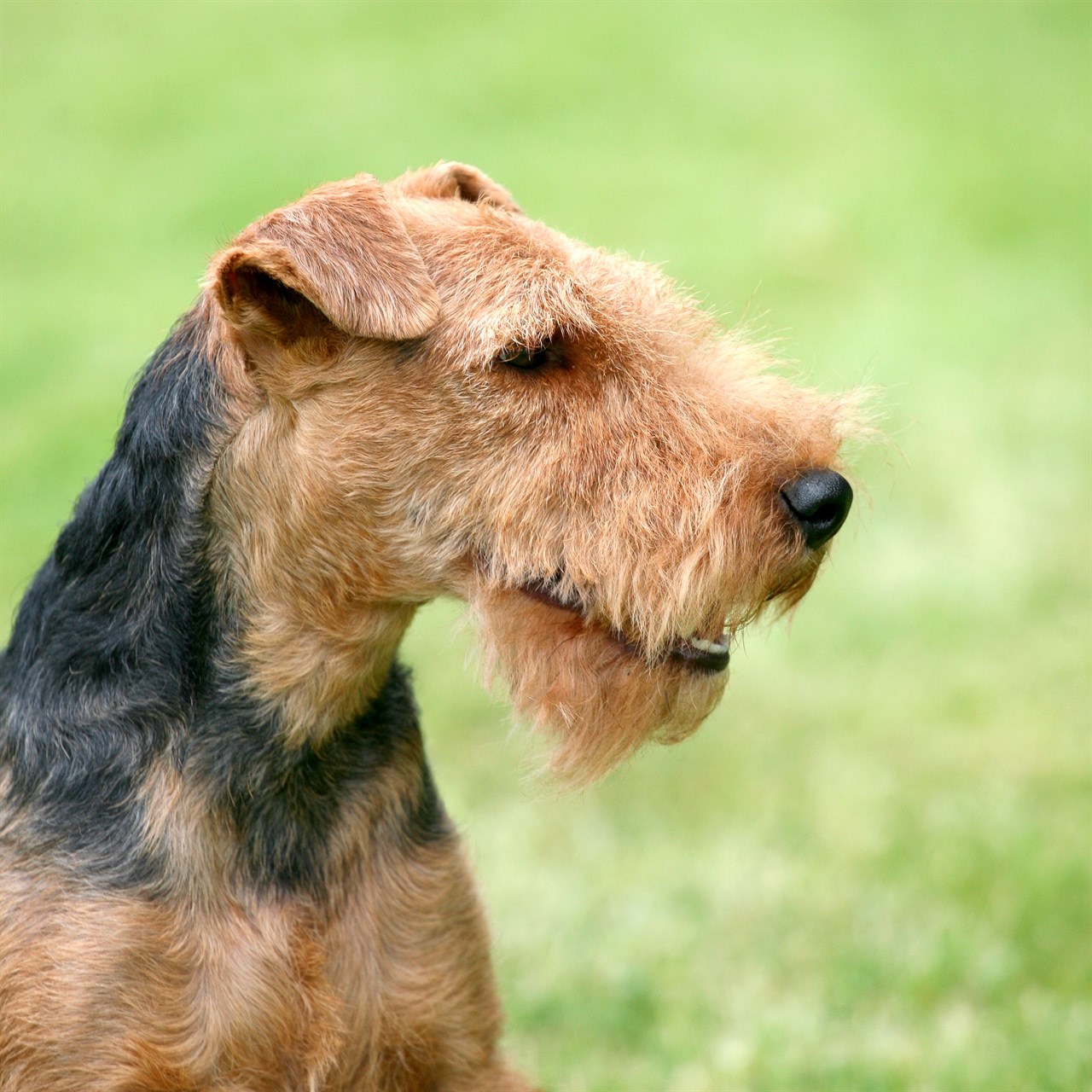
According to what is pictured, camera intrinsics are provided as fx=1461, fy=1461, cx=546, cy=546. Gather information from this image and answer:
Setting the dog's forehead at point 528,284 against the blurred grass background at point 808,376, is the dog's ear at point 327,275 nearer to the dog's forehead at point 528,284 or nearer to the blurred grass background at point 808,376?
the dog's forehead at point 528,284

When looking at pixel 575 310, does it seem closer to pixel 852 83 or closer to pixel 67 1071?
pixel 67 1071

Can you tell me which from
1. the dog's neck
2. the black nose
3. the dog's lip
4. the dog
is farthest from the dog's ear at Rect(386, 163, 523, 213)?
the black nose

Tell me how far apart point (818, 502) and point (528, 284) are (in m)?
0.89

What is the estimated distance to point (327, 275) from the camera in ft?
11.2

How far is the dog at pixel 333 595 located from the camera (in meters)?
3.52

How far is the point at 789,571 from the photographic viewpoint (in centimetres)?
357

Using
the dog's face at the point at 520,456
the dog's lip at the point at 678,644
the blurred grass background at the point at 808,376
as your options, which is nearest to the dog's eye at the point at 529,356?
the dog's face at the point at 520,456

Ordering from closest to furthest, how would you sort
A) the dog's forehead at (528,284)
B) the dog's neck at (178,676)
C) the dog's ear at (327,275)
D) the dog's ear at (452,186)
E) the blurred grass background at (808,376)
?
the dog's ear at (327,275) → the dog's forehead at (528,284) → the dog's neck at (178,676) → the dog's ear at (452,186) → the blurred grass background at (808,376)

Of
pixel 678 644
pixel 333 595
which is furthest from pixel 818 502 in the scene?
pixel 333 595

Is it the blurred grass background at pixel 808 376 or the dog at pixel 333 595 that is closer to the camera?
the dog at pixel 333 595

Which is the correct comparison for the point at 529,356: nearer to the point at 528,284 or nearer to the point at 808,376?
the point at 528,284

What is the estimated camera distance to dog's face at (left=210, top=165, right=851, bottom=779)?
352cm

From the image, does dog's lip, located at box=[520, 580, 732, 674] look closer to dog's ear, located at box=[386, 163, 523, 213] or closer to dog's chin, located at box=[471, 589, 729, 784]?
dog's chin, located at box=[471, 589, 729, 784]

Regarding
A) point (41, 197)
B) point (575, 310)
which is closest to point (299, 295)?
point (575, 310)
